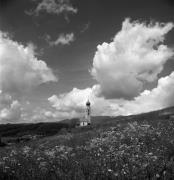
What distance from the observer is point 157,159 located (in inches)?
389

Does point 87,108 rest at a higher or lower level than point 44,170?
higher

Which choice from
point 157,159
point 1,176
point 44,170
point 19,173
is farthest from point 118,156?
point 1,176

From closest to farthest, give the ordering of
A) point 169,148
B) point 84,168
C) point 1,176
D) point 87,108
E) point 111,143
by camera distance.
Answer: point 1,176
point 84,168
point 169,148
point 111,143
point 87,108

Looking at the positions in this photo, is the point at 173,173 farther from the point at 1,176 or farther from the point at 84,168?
the point at 1,176

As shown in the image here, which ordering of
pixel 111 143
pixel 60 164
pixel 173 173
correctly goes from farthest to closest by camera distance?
pixel 111 143
pixel 60 164
pixel 173 173

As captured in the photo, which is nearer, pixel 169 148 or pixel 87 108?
pixel 169 148

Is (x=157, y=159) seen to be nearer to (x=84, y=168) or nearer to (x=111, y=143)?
(x=84, y=168)

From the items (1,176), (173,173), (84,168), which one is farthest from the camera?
(84,168)

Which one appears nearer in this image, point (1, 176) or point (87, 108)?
point (1, 176)

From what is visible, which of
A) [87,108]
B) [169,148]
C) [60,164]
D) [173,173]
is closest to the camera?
[173,173]

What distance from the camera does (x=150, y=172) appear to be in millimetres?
8297

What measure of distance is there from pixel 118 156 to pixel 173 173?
3.47 m

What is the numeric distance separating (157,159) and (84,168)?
2285mm

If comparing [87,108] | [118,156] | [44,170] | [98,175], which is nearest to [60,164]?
[44,170]
